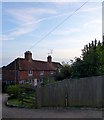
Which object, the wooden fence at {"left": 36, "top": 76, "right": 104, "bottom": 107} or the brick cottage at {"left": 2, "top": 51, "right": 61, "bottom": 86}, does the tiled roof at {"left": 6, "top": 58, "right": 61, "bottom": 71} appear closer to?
the brick cottage at {"left": 2, "top": 51, "right": 61, "bottom": 86}

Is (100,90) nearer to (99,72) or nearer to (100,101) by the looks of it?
(100,101)

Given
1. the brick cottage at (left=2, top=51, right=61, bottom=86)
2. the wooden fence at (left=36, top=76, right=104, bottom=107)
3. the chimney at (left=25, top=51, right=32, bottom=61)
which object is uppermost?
the chimney at (left=25, top=51, right=32, bottom=61)

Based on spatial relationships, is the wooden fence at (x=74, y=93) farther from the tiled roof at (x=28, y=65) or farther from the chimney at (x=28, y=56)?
the chimney at (x=28, y=56)

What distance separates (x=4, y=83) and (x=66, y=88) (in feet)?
137

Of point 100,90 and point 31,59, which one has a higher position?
point 31,59

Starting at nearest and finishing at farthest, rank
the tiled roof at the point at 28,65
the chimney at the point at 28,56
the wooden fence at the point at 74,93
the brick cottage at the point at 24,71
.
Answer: the wooden fence at the point at 74,93 < the brick cottage at the point at 24,71 < the tiled roof at the point at 28,65 < the chimney at the point at 28,56

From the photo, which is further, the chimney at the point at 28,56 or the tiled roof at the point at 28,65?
the chimney at the point at 28,56

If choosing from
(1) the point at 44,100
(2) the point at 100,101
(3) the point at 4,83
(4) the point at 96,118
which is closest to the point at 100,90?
(2) the point at 100,101

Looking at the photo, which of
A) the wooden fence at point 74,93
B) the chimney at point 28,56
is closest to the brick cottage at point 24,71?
the chimney at point 28,56

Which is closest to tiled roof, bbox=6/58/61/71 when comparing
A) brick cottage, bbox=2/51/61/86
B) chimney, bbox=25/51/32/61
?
brick cottage, bbox=2/51/61/86

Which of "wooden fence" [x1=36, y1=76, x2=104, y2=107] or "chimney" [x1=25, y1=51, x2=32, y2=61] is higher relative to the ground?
"chimney" [x1=25, y1=51, x2=32, y2=61]

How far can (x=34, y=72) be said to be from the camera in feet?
205

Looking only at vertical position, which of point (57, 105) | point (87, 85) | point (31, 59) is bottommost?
point (57, 105)

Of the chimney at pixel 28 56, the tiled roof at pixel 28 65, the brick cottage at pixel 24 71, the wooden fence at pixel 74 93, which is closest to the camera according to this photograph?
the wooden fence at pixel 74 93
